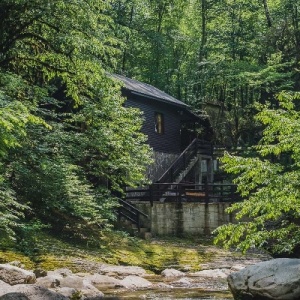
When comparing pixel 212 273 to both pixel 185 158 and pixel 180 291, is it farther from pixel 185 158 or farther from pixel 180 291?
pixel 185 158

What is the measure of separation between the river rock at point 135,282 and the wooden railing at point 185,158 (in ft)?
44.9

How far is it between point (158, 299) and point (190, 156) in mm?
19932

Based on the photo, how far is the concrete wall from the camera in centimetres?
2391

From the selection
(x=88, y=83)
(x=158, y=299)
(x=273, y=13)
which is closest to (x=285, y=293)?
(x=158, y=299)

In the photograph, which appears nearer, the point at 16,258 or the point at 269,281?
the point at 269,281

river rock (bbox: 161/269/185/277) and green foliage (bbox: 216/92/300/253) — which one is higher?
green foliage (bbox: 216/92/300/253)

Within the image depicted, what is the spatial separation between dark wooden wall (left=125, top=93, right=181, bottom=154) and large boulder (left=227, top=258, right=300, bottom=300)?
62.7 ft

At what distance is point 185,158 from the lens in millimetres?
30531

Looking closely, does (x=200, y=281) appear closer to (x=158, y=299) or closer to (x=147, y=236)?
(x=158, y=299)

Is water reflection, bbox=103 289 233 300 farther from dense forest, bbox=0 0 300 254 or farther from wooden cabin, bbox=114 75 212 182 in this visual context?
wooden cabin, bbox=114 75 212 182

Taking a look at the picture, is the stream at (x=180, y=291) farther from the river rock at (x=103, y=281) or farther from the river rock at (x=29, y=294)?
the river rock at (x=29, y=294)

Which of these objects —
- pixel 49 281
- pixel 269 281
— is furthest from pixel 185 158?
pixel 269 281

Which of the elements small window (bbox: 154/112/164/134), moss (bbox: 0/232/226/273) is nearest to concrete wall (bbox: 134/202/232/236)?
moss (bbox: 0/232/226/273)

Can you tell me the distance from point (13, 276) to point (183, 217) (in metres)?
13.7
